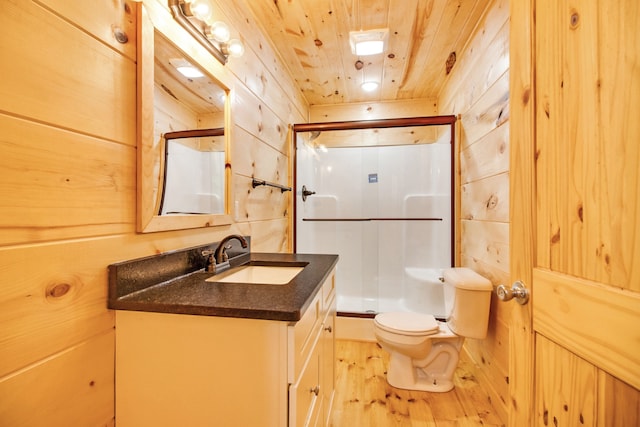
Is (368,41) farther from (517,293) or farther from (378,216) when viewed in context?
(517,293)

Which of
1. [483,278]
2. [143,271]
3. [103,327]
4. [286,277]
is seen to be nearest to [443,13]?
[483,278]

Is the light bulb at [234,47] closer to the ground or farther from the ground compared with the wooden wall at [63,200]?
farther from the ground

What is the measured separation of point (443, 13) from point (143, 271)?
7.22 ft

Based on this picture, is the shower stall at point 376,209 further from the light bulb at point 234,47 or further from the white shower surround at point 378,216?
the light bulb at point 234,47

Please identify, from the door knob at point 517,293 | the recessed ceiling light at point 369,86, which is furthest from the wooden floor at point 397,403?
the recessed ceiling light at point 369,86

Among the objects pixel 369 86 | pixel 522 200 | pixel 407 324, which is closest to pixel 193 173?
pixel 522 200

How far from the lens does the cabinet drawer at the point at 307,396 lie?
75 cm

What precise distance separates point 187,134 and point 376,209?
219cm

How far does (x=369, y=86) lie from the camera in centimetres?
288

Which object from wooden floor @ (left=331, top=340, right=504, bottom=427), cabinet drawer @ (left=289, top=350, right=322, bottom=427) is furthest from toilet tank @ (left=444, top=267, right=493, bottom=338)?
cabinet drawer @ (left=289, top=350, right=322, bottom=427)

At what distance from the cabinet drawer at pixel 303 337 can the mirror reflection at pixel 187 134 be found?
2.08 feet

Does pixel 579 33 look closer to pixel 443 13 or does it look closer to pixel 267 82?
pixel 443 13

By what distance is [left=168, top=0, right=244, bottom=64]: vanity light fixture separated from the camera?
107 centimetres

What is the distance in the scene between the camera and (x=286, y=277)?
54.4 inches
